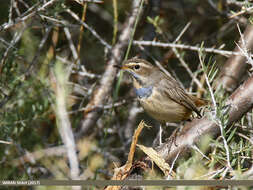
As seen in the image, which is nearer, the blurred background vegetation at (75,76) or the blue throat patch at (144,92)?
the blurred background vegetation at (75,76)

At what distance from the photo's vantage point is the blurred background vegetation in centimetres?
357

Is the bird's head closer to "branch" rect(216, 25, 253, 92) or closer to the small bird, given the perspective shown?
the small bird

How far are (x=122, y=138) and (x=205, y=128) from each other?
209 centimetres

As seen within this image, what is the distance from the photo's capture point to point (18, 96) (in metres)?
3.80

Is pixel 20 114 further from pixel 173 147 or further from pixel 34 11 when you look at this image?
pixel 173 147

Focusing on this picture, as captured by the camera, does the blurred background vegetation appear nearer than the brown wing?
Yes

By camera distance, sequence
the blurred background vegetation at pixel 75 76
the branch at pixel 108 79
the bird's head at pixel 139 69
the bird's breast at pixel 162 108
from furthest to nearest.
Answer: the branch at pixel 108 79
the bird's head at pixel 139 69
the bird's breast at pixel 162 108
the blurred background vegetation at pixel 75 76

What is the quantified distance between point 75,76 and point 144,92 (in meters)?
1.22

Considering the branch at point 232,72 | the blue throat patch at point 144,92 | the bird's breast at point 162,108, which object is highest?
the branch at point 232,72

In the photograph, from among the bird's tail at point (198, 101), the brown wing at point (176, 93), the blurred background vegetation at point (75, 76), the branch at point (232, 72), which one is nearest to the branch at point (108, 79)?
the blurred background vegetation at point (75, 76)

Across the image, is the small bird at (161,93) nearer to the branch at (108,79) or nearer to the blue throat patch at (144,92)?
the blue throat patch at (144,92)

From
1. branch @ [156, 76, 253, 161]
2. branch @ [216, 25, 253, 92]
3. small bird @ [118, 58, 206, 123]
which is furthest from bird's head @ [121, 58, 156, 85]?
branch @ [156, 76, 253, 161]

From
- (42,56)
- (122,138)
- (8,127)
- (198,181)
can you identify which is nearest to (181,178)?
(198,181)

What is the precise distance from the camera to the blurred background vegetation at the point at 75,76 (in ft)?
11.7
